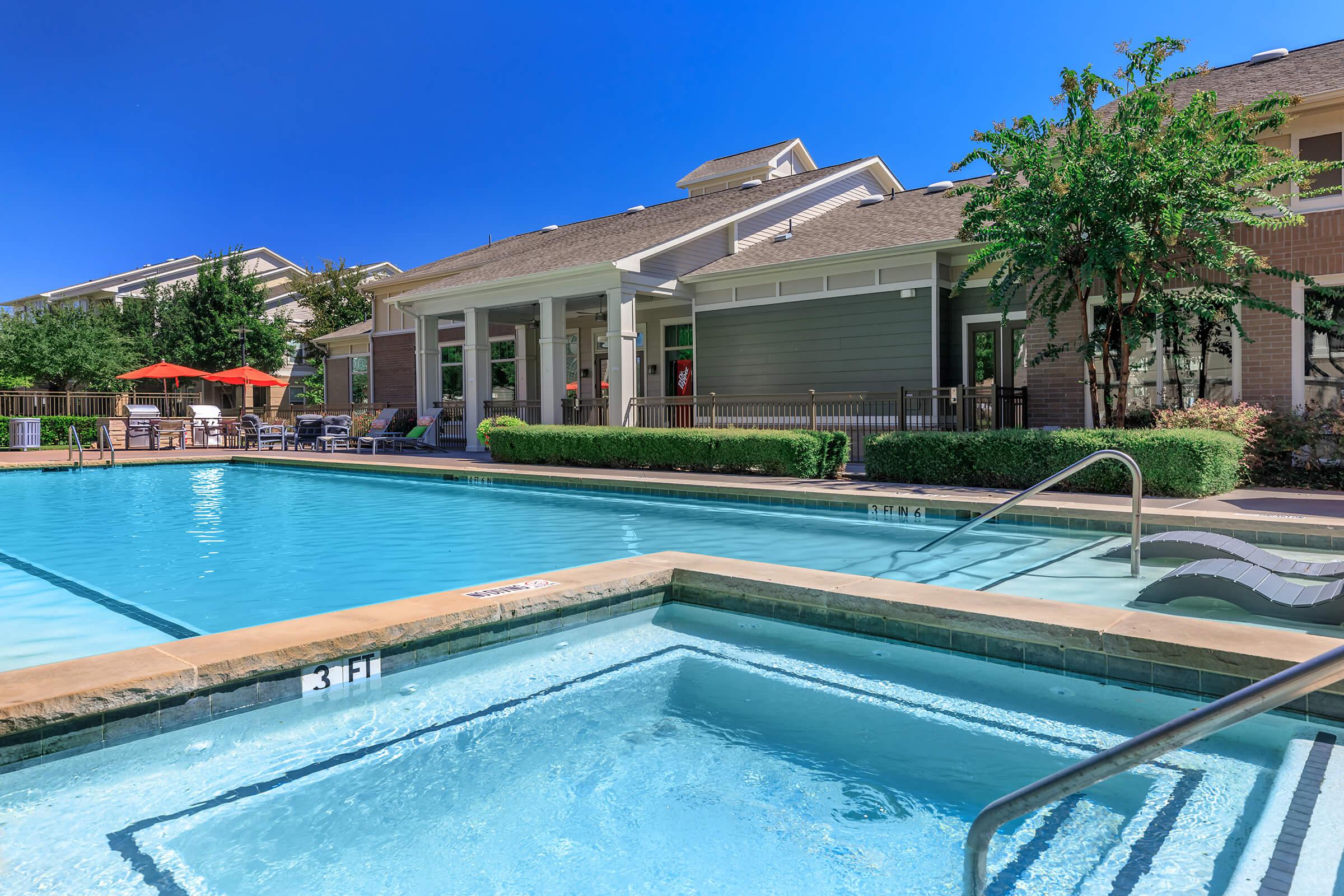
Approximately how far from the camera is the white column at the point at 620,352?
16094 millimetres

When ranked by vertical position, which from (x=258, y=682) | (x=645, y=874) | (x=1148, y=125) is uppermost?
(x=1148, y=125)

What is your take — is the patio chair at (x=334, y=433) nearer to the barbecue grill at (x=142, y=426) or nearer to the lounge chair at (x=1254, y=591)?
the barbecue grill at (x=142, y=426)

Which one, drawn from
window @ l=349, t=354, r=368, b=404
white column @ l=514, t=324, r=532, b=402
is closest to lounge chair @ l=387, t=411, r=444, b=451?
white column @ l=514, t=324, r=532, b=402

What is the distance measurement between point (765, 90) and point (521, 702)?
32.7 meters

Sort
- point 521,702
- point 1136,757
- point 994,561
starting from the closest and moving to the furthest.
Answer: point 1136,757 → point 521,702 → point 994,561

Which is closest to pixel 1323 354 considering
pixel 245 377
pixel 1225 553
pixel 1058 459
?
pixel 1058 459

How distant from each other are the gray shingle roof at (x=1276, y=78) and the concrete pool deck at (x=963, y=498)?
236 inches

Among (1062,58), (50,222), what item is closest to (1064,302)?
(1062,58)

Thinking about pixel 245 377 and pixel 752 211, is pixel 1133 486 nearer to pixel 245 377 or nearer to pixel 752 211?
pixel 752 211

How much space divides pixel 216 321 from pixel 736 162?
22.6 meters

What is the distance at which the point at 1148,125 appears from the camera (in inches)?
404

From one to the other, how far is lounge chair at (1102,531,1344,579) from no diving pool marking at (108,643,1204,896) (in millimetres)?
2797

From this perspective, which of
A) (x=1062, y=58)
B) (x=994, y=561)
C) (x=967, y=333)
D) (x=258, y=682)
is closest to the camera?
(x=258, y=682)

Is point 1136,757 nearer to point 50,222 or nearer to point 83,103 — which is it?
point 83,103
